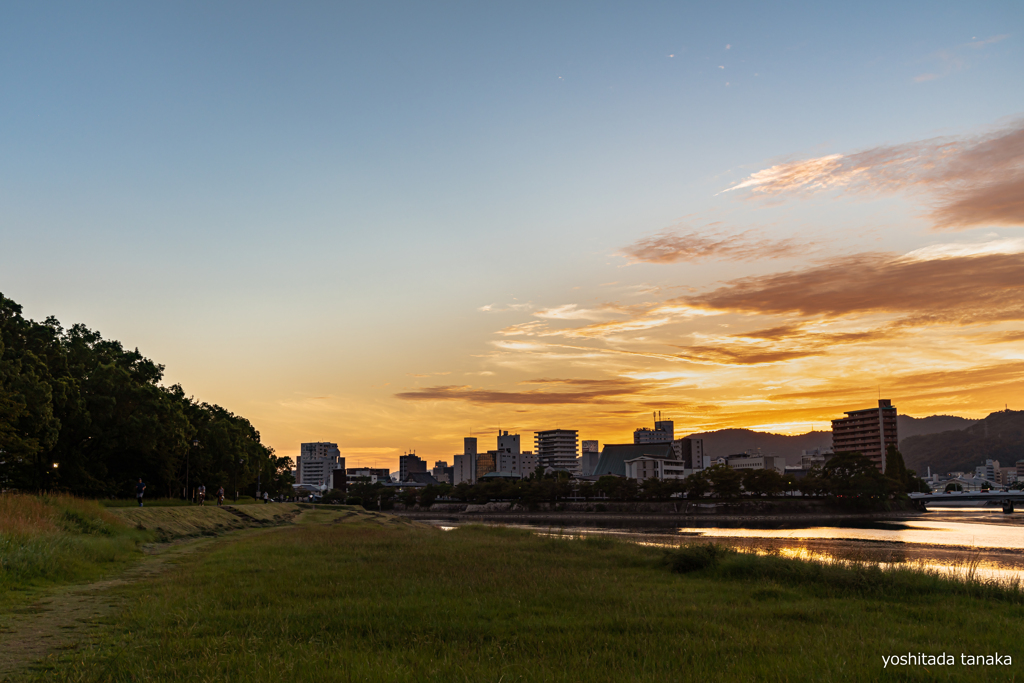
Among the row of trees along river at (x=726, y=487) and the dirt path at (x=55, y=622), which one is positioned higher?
the dirt path at (x=55, y=622)

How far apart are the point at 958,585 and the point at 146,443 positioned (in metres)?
57.6

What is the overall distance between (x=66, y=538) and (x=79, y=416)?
33.5m

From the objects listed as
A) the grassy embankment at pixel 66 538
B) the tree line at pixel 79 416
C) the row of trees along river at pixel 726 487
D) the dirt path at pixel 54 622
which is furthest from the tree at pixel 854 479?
the dirt path at pixel 54 622

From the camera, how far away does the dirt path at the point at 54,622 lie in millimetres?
11880

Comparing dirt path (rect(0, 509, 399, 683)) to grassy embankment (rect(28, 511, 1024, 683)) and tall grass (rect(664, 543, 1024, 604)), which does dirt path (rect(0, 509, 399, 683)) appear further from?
tall grass (rect(664, 543, 1024, 604))

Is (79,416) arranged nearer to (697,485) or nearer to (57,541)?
(57,541)

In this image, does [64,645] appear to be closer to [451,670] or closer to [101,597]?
[101,597]

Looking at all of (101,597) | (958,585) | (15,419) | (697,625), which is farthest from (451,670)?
(15,419)

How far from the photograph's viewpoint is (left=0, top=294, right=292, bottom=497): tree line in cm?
4416

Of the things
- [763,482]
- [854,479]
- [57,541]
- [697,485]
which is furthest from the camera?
[697,485]

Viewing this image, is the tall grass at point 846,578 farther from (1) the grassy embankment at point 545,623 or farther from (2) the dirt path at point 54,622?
(2) the dirt path at point 54,622

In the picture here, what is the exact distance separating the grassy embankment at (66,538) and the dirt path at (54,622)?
0.84m

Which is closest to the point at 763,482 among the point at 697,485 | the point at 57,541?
the point at 697,485

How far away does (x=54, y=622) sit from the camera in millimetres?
14789
